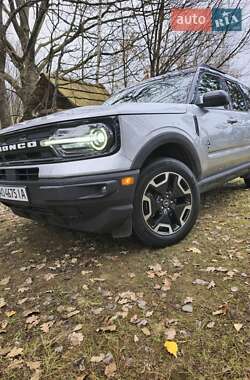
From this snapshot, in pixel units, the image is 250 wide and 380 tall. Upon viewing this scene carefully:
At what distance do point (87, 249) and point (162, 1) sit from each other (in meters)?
6.07

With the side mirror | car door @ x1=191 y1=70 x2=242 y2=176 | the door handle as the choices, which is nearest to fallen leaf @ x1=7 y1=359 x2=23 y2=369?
car door @ x1=191 y1=70 x2=242 y2=176

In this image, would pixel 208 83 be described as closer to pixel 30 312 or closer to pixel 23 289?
pixel 23 289

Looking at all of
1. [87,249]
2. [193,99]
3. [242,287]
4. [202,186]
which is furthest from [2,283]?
[193,99]

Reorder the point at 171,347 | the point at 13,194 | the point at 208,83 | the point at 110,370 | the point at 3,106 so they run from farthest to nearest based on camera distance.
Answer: the point at 3,106 < the point at 208,83 < the point at 13,194 < the point at 171,347 < the point at 110,370

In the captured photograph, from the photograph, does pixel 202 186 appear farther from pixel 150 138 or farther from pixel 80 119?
pixel 80 119

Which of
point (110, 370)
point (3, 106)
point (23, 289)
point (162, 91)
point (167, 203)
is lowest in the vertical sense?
point (110, 370)

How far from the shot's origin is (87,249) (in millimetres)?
3031

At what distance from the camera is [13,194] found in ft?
8.96

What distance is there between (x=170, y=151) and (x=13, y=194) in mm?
1456

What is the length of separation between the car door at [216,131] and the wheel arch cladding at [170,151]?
0.84 feet

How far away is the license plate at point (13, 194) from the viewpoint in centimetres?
261

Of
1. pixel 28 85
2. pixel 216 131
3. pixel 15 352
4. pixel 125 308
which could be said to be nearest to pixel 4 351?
pixel 15 352

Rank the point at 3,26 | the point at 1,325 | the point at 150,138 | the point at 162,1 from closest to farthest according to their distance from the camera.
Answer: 1. the point at 1,325
2. the point at 150,138
3. the point at 162,1
4. the point at 3,26

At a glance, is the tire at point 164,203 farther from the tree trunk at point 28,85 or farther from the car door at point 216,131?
the tree trunk at point 28,85
